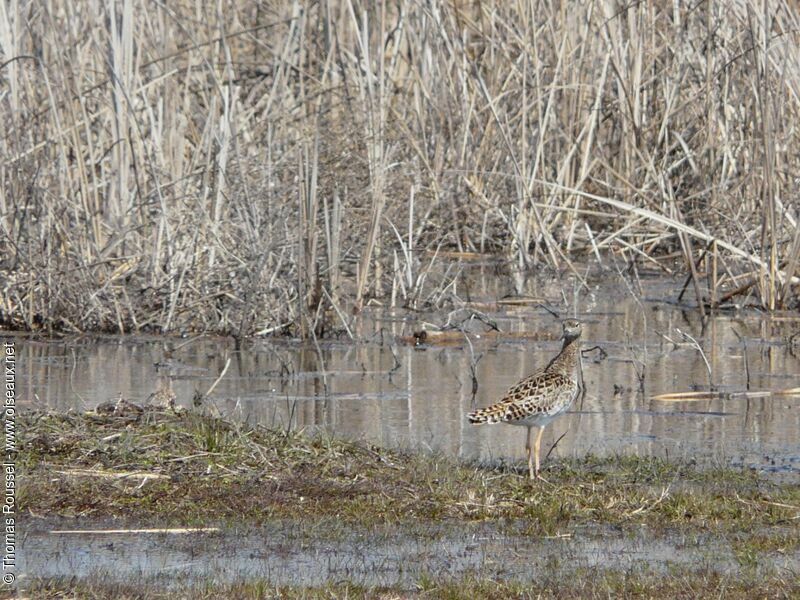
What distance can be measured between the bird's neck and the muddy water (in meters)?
0.55

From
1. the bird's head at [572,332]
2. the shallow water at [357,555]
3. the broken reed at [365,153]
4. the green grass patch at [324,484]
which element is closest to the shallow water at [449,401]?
the shallow water at [357,555]

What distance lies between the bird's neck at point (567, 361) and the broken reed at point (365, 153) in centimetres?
331

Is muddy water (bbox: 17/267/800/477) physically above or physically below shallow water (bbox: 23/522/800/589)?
above

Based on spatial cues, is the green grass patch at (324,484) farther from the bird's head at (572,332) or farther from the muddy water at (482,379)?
the bird's head at (572,332)

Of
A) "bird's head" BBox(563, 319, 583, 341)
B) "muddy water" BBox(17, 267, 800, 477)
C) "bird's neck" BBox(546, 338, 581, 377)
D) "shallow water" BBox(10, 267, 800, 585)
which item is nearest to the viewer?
"shallow water" BBox(10, 267, 800, 585)

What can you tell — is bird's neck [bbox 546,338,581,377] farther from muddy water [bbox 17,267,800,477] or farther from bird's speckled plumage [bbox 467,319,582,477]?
muddy water [bbox 17,267,800,477]

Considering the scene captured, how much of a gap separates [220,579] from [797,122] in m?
8.93

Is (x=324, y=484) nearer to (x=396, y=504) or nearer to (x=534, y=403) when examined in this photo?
(x=396, y=504)

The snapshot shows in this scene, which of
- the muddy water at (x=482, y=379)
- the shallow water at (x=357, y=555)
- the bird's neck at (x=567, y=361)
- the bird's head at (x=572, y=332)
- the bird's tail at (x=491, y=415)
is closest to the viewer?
the shallow water at (x=357, y=555)

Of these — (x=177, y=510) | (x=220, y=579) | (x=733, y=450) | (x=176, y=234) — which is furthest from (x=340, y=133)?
(x=220, y=579)

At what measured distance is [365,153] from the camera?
13.0 m

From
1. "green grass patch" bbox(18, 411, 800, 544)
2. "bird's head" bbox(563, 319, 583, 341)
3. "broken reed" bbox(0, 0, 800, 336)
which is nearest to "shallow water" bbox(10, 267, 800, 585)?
"green grass patch" bbox(18, 411, 800, 544)

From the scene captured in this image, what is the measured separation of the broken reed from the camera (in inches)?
442

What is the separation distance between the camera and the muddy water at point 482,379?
8438 mm
